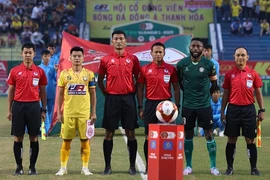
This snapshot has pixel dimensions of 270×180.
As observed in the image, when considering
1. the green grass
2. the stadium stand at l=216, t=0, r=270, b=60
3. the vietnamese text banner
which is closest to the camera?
the green grass

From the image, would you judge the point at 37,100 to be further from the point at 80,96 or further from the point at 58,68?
the point at 58,68

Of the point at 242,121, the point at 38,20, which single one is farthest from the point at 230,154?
the point at 38,20

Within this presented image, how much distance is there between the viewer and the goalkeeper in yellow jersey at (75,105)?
11.5 meters

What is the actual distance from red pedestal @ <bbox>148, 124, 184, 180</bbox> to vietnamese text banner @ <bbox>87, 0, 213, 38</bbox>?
104ft

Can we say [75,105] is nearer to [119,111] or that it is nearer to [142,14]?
[119,111]

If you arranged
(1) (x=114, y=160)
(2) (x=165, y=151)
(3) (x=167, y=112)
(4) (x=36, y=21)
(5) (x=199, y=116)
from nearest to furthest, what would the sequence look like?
1. (2) (x=165, y=151)
2. (3) (x=167, y=112)
3. (5) (x=199, y=116)
4. (1) (x=114, y=160)
5. (4) (x=36, y=21)

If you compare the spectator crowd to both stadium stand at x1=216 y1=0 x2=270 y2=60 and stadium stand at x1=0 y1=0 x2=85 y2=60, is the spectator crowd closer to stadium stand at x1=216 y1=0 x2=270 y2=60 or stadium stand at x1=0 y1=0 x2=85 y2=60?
stadium stand at x1=0 y1=0 x2=85 y2=60

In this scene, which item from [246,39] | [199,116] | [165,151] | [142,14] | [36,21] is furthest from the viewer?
[36,21]

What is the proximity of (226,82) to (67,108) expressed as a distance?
254 centimetres


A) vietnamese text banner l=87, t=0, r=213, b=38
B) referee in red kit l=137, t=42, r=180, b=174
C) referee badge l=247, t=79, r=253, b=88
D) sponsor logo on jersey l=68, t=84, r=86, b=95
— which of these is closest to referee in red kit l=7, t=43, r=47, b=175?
sponsor logo on jersey l=68, t=84, r=86, b=95

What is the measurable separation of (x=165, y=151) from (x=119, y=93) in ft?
7.23

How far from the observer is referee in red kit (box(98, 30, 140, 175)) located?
11.7 meters

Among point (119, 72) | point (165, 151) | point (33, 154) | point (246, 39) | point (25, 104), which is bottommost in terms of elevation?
point (33, 154)

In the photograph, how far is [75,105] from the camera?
11.5 meters
